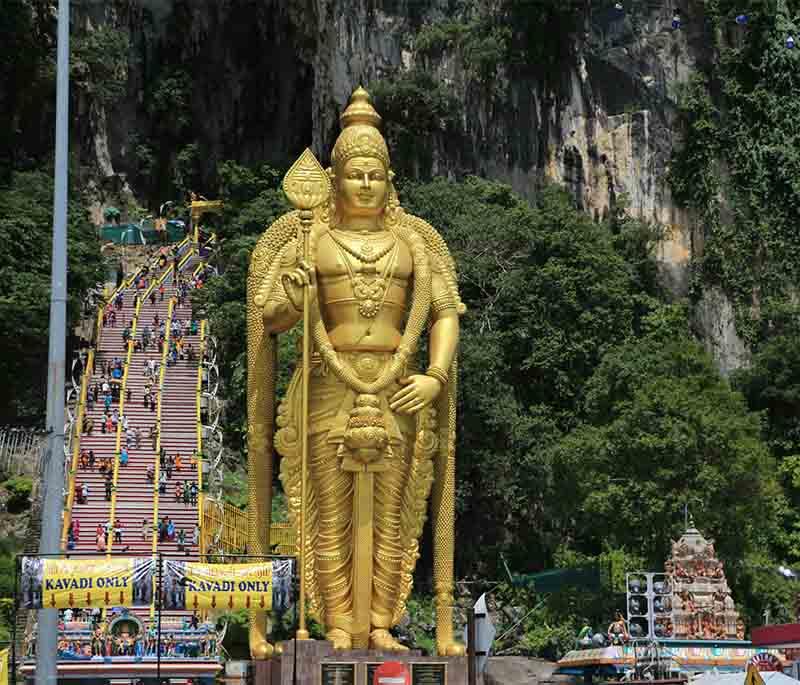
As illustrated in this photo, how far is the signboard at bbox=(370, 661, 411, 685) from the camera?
13.6 metres

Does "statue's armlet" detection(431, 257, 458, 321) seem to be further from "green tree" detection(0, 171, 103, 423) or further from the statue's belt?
"green tree" detection(0, 171, 103, 423)

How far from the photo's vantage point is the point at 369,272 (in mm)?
15234

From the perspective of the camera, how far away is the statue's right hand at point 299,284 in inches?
583

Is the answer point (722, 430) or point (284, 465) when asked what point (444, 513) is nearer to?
→ point (284, 465)

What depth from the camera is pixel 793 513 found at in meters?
29.9

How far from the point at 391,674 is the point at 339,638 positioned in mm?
1064

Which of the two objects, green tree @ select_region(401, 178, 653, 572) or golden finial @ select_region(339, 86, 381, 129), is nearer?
golden finial @ select_region(339, 86, 381, 129)

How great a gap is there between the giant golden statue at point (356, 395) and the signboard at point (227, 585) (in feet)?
4.62

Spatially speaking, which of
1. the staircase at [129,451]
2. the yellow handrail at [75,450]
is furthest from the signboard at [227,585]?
the yellow handrail at [75,450]

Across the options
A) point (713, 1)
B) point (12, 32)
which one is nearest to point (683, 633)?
point (713, 1)

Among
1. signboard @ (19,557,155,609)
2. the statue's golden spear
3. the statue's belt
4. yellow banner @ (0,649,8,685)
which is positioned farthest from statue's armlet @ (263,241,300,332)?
yellow banner @ (0,649,8,685)

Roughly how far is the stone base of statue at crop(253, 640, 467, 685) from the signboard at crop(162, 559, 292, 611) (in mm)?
963

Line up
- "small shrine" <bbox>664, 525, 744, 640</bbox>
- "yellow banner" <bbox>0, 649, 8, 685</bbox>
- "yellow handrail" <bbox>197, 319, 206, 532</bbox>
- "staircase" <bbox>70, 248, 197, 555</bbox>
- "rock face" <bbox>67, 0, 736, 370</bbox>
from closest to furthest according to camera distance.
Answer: "yellow banner" <bbox>0, 649, 8, 685</bbox> < "small shrine" <bbox>664, 525, 744, 640</bbox> < "yellow handrail" <bbox>197, 319, 206, 532</bbox> < "staircase" <bbox>70, 248, 197, 555</bbox> < "rock face" <bbox>67, 0, 736, 370</bbox>

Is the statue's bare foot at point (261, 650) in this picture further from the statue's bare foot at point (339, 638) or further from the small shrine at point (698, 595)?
the small shrine at point (698, 595)
